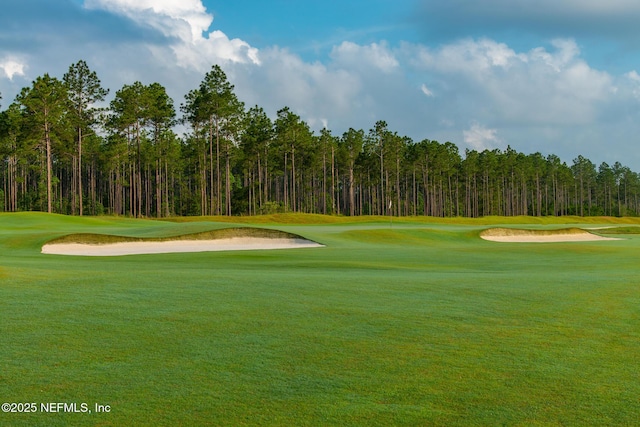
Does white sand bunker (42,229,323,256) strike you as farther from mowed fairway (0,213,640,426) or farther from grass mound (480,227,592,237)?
grass mound (480,227,592,237)

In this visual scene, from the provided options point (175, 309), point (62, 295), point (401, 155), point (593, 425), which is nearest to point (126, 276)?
point (62, 295)

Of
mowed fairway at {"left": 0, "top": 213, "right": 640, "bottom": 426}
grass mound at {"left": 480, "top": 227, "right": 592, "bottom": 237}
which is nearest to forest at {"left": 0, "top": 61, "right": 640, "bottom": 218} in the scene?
grass mound at {"left": 480, "top": 227, "right": 592, "bottom": 237}

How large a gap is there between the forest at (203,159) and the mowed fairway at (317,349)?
60.3 m

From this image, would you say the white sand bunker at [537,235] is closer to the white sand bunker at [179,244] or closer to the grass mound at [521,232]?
the grass mound at [521,232]

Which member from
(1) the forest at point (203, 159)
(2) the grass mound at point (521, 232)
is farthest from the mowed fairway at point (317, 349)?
(1) the forest at point (203, 159)

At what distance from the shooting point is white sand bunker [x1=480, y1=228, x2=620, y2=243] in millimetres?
41875

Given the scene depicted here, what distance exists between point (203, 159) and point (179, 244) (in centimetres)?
6457

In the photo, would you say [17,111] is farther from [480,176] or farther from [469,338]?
[480,176]

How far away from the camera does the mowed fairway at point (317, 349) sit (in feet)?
19.0

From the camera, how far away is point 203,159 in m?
94.2

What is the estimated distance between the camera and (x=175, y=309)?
9820 mm

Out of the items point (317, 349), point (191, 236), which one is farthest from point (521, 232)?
point (317, 349)

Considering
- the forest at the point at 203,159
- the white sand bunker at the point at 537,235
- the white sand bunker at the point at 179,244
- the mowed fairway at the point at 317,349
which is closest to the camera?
the mowed fairway at the point at 317,349

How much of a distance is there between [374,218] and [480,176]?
8730 centimetres
